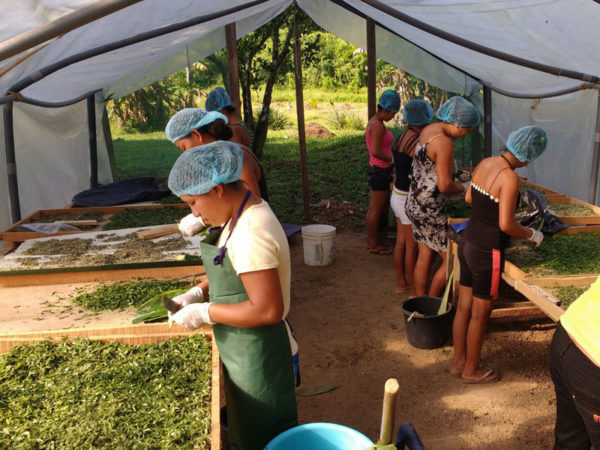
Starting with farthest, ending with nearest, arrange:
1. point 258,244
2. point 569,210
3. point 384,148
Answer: point 384,148, point 569,210, point 258,244

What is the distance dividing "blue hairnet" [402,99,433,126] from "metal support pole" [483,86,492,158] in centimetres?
263

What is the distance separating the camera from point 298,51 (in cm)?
673

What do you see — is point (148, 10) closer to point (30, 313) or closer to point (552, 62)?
point (30, 313)

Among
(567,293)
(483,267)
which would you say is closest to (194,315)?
(483,267)

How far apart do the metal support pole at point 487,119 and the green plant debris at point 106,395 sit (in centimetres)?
576

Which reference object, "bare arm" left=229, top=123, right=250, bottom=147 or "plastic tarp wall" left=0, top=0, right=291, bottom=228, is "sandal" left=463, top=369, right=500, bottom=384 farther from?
"plastic tarp wall" left=0, top=0, right=291, bottom=228

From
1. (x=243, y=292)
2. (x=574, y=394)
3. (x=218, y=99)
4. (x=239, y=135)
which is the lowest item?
(x=574, y=394)

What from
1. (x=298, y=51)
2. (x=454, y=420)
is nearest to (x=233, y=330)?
(x=454, y=420)

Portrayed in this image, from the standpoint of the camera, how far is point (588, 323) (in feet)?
6.03

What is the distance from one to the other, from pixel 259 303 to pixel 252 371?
1.27 ft

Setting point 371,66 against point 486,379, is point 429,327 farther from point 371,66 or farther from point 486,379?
point 371,66

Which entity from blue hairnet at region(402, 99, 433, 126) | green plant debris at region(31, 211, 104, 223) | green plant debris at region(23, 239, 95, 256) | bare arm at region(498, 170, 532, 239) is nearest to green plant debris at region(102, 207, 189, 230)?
green plant debris at region(31, 211, 104, 223)

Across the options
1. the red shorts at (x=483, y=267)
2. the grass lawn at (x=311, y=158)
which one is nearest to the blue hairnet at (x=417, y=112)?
the red shorts at (x=483, y=267)

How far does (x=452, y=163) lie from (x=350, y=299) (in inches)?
71.6
